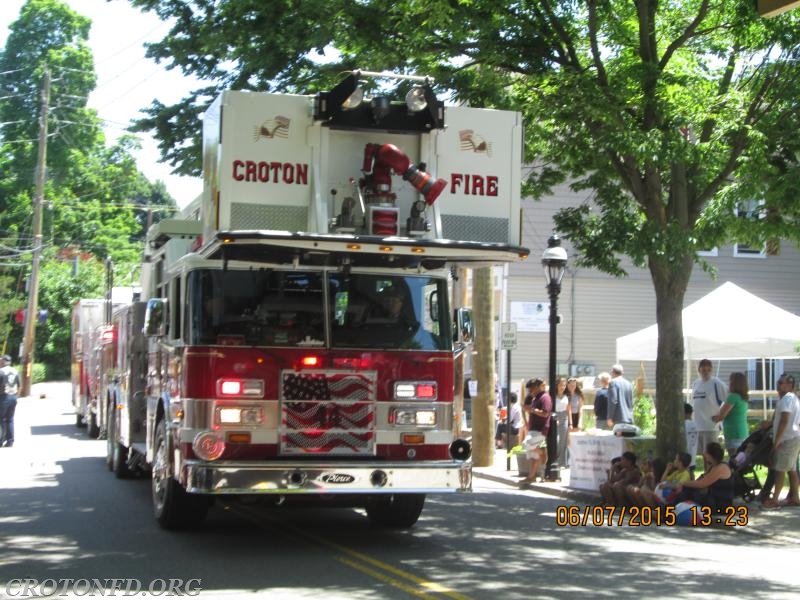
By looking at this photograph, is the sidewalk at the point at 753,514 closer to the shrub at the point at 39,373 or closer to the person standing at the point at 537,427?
the person standing at the point at 537,427

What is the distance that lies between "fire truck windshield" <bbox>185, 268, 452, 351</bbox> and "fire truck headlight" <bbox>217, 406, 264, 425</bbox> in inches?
24.2

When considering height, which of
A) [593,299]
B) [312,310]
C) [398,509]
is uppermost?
[593,299]

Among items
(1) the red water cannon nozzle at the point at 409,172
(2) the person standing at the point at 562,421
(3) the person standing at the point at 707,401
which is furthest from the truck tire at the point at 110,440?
(1) the red water cannon nozzle at the point at 409,172

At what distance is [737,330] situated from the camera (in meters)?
21.4

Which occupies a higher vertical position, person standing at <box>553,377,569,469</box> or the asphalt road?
person standing at <box>553,377,569,469</box>

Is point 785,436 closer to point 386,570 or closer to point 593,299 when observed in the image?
point 386,570

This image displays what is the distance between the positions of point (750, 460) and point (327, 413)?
680 centimetres

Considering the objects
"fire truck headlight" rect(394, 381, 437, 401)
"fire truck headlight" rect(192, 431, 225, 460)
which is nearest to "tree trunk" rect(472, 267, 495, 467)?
"fire truck headlight" rect(394, 381, 437, 401)

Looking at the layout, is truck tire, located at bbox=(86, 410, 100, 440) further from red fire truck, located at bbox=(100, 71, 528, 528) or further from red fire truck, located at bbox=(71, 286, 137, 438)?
red fire truck, located at bbox=(100, 71, 528, 528)

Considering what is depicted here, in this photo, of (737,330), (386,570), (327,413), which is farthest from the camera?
(737,330)

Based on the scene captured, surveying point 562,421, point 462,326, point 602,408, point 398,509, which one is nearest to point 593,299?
point 602,408

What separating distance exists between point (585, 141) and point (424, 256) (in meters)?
6.30

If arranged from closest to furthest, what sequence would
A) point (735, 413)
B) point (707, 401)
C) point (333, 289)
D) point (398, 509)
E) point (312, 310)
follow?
point (312, 310)
point (333, 289)
point (398, 509)
point (735, 413)
point (707, 401)

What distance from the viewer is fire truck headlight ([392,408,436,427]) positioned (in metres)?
10.7
